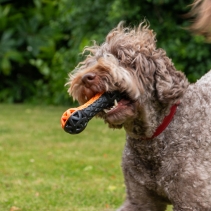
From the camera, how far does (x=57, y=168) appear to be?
25.5 feet

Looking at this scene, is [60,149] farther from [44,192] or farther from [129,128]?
[129,128]

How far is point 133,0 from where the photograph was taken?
41.4ft

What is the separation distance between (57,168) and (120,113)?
12.6 ft

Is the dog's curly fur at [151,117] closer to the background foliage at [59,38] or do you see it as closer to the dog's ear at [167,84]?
the dog's ear at [167,84]

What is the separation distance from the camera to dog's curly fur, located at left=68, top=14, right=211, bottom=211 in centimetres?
409

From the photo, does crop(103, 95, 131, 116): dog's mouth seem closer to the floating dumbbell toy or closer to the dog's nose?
the floating dumbbell toy

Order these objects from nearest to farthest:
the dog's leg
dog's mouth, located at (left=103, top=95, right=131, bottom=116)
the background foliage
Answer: dog's mouth, located at (left=103, top=95, right=131, bottom=116) → the dog's leg → the background foliage

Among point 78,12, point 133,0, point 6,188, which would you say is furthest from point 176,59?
point 6,188

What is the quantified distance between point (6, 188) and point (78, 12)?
7.51m

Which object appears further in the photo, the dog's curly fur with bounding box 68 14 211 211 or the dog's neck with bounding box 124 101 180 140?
the dog's neck with bounding box 124 101 180 140

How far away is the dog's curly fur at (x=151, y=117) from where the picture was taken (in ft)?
13.4

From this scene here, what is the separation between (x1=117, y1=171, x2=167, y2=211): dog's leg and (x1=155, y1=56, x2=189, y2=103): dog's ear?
620 mm

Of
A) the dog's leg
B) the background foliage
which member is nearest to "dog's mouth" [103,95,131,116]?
the dog's leg

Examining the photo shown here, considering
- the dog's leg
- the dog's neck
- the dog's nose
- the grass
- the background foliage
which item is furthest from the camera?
the background foliage
